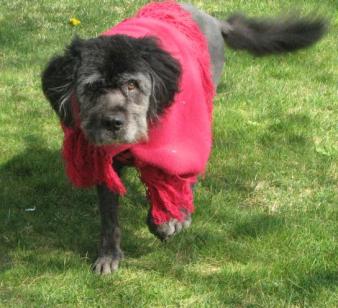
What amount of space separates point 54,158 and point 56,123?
0.60m

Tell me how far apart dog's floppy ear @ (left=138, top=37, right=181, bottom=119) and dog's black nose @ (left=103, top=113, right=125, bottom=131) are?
208 mm

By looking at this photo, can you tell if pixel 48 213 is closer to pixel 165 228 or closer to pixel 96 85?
pixel 165 228

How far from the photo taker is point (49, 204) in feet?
15.1

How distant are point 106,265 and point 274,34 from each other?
2363 millimetres

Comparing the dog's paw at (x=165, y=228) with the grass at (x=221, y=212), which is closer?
the grass at (x=221, y=212)

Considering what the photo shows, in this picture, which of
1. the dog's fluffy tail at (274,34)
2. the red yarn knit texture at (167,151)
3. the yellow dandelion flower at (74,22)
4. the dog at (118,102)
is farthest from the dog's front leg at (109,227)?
the yellow dandelion flower at (74,22)

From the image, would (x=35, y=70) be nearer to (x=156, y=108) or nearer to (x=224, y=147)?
(x=224, y=147)

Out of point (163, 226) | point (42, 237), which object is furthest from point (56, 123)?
point (163, 226)

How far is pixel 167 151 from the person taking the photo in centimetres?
363

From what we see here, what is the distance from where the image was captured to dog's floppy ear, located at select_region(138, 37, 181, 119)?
3521 millimetres

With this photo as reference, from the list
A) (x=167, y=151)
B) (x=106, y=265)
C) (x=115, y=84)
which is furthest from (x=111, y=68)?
(x=106, y=265)

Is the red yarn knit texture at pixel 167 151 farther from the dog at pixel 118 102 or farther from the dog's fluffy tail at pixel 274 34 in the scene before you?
the dog's fluffy tail at pixel 274 34

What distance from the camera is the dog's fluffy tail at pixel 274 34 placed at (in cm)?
525

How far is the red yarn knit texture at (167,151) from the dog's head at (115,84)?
3.6 inches
